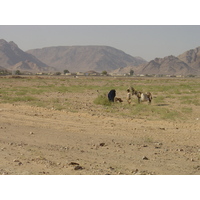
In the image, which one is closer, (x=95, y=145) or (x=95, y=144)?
(x=95, y=145)

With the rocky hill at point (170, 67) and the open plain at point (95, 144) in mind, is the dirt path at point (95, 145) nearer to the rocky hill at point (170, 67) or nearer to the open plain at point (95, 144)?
the open plain at point (95, 144)

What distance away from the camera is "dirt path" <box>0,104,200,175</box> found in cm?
791

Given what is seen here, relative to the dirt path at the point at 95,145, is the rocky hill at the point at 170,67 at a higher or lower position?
higher

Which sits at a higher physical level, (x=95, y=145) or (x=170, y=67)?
(x=170, y=67)

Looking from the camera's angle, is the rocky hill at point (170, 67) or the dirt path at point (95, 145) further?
the rocky hill at point (170, 67)

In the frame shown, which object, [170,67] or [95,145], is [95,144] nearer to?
[95,145]

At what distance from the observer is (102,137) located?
37.3 ft

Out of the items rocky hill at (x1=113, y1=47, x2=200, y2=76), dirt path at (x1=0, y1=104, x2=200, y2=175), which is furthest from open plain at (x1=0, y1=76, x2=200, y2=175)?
rocky hill at (x1=113, y1=47, x2=200, y2=76)

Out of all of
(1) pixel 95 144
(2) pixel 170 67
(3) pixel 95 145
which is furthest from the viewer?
(2) pixel 170 67

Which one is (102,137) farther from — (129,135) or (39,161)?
(39,161)

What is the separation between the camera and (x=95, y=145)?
10.2m

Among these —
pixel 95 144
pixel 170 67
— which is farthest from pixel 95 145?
pixel 170 67

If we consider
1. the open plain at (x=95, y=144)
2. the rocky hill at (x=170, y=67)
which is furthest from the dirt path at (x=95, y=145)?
the rocky hill at (x=170, y=67)

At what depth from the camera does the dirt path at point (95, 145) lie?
7.91 meters
